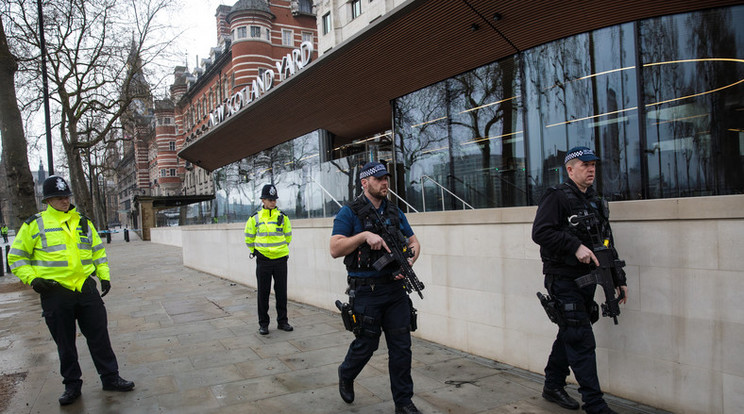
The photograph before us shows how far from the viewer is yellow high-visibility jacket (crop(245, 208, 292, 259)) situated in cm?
677

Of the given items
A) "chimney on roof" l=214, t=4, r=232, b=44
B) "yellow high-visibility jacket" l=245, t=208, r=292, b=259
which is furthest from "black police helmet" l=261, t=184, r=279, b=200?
"chimney on roof" l=214, t=4, r=232, b=44

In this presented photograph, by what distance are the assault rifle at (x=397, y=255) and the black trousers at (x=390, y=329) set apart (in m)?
0.17

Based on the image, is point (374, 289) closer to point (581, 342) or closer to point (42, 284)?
point (581, 342)

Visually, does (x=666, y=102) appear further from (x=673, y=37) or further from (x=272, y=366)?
(x=272, y=366)

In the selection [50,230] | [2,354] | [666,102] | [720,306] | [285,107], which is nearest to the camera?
[720,306]

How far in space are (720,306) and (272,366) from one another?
161 inches

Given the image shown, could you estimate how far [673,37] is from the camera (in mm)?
6863

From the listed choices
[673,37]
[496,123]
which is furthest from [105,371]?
[673,37]

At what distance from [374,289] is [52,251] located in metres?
2.95

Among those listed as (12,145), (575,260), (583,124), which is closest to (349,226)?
(575,260)

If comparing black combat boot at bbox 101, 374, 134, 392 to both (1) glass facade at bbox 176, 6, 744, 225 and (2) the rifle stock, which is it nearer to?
(2) the rifle stock

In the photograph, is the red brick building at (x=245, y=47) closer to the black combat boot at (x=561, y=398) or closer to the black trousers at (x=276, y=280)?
the black trousers at (x=276, y=280)

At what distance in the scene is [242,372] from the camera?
4.97m

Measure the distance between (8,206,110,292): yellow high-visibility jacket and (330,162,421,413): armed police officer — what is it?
2503mm
